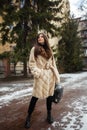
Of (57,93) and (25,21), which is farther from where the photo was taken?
(25,21)

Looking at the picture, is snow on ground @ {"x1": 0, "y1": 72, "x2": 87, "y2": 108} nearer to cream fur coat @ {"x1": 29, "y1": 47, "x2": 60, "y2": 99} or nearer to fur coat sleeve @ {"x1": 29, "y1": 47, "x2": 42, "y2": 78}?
cream fur coat @ {"x1": 29, "y1": 47, "x2": 60, "y2": 99}

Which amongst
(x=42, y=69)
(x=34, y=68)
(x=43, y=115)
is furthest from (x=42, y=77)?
(x=43, y=115)

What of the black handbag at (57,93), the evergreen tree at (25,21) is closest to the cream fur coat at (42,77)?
the black handbag at (57,93)

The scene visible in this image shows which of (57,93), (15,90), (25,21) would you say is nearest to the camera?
(57,93)

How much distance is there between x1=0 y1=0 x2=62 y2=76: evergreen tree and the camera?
20.1 metres

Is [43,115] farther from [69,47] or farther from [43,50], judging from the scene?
[69,47]

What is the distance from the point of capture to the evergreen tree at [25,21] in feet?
65.9

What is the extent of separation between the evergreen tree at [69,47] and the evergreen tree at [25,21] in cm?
1093

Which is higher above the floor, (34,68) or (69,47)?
(34,68)

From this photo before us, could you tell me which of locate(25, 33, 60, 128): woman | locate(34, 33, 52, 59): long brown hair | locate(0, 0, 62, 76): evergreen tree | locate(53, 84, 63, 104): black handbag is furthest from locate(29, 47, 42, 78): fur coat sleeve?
locate(0, 0, 62, 76): evergreen tree

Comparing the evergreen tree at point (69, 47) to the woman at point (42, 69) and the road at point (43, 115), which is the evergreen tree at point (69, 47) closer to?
the road at point (43, 115)

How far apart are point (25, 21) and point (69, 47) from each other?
529 inches

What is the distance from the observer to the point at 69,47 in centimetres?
3384

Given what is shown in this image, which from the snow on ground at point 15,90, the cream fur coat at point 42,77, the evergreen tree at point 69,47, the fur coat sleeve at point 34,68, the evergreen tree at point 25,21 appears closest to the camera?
the fur coat sleeve at point 34,68
